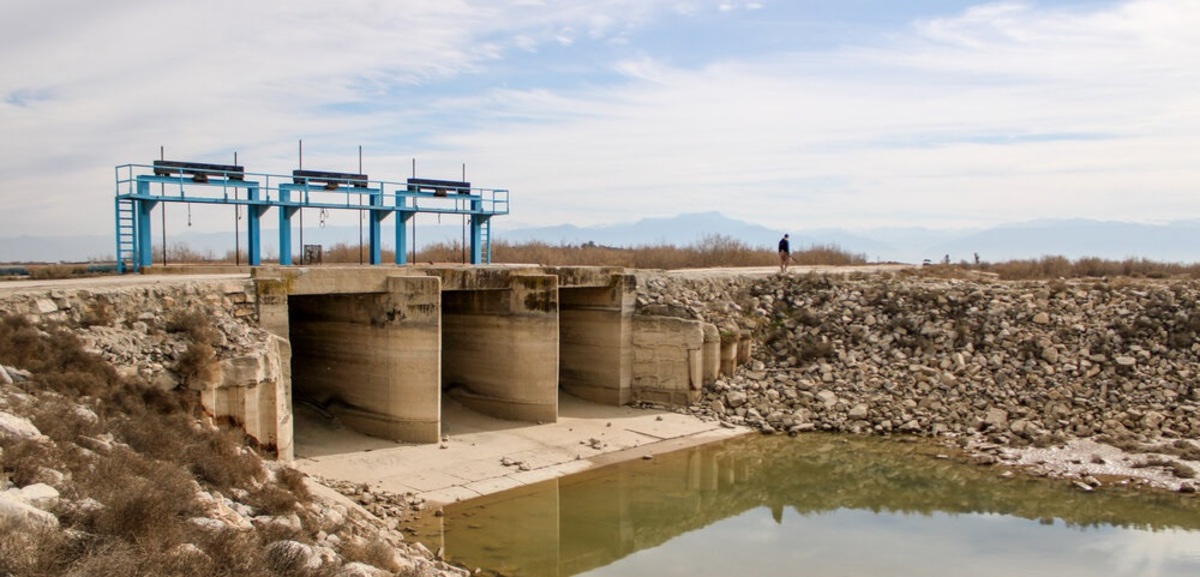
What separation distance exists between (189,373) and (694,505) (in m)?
9.01

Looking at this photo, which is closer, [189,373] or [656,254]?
[189,373]

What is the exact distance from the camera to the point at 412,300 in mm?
18344

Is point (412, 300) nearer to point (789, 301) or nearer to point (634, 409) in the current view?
point (634, 409)

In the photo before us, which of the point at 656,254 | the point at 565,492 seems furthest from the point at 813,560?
the point at 656,254

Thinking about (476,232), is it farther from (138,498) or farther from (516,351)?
(138,498)

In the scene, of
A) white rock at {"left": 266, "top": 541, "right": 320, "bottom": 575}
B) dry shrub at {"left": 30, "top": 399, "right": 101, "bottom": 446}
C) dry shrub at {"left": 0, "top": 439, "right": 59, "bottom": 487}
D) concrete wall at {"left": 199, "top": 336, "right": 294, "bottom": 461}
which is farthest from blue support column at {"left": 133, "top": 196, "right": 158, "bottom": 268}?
white rock at {"left": 266, "top": 541, "right": 320, "bottom": 575}

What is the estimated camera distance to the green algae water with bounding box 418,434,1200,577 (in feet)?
45.5

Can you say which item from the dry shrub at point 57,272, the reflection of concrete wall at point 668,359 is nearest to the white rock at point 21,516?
the dry shrub at point 57,272

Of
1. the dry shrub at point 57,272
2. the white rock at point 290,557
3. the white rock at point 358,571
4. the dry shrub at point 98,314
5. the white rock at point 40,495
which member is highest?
the dry shrub at point 57,272

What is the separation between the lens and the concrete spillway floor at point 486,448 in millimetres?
16391

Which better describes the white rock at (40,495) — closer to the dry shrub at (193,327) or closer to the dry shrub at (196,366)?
the dry shrub at (196,366)

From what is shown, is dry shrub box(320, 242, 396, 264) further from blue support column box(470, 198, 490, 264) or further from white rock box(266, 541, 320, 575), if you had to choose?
white rock box(266, 541, 320, 575)

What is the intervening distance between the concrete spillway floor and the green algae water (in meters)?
0.61

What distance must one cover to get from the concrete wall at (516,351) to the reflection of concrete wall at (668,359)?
327 cm
